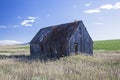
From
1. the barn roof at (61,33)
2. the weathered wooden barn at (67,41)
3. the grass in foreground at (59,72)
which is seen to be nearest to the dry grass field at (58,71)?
the grass in foreground at (59,72)

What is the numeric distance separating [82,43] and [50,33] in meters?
5.71

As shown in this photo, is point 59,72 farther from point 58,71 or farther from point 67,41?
point 67,41

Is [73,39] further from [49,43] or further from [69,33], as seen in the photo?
[49,43]

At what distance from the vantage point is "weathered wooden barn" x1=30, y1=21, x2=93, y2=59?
3089 cm

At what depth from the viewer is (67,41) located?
1203 inches

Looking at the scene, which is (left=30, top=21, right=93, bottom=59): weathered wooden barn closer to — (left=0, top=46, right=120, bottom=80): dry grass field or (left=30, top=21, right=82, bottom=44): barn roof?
(left=30, top=21, right=82, bottom=44): barn roof

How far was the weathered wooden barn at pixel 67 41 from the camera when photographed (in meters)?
30.9

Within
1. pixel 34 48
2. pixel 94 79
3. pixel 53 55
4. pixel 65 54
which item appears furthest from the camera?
pixel 34 48

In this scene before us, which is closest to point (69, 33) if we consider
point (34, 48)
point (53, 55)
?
point (53, 55)

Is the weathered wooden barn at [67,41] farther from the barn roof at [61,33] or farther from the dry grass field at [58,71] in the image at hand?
→ the dry grass field at [58,71]

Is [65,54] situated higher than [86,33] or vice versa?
[86,33]

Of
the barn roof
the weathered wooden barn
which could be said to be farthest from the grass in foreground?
the barn roof

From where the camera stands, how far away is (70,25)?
108ft

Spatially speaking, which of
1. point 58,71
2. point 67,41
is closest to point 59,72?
point 58,71
